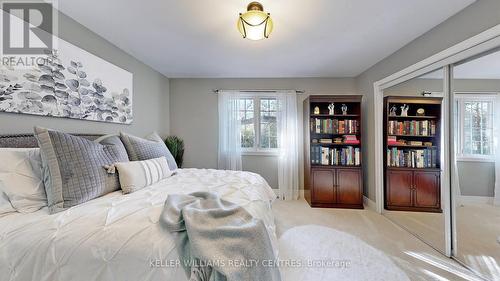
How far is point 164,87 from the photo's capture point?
3.80m

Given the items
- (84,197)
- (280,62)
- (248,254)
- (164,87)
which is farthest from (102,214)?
(164,87)

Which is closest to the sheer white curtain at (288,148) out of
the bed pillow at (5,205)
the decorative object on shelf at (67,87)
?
the decorative object on shelf at (67,87)

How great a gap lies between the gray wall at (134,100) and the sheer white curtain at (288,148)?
221cm

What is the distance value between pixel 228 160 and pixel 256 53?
6.34 ft

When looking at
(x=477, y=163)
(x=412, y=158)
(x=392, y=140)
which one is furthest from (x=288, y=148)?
(x=477, y=163)

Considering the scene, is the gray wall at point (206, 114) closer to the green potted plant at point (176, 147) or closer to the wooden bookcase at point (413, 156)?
the green potted plant at point (176, 147)

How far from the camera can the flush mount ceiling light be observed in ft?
5.32

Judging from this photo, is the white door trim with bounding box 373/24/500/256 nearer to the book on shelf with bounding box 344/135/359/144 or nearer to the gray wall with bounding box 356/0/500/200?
the gray wall with bounding box 356/0/500/200

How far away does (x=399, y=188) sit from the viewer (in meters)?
2.84

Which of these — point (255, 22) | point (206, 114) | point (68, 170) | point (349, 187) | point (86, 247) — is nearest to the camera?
point (86, 247)

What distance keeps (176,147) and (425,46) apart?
12.3 ft

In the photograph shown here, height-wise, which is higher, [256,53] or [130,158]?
[256,53]

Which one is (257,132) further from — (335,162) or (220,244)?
(220,244)

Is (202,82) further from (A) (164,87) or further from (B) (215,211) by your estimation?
(B) (215,211)
